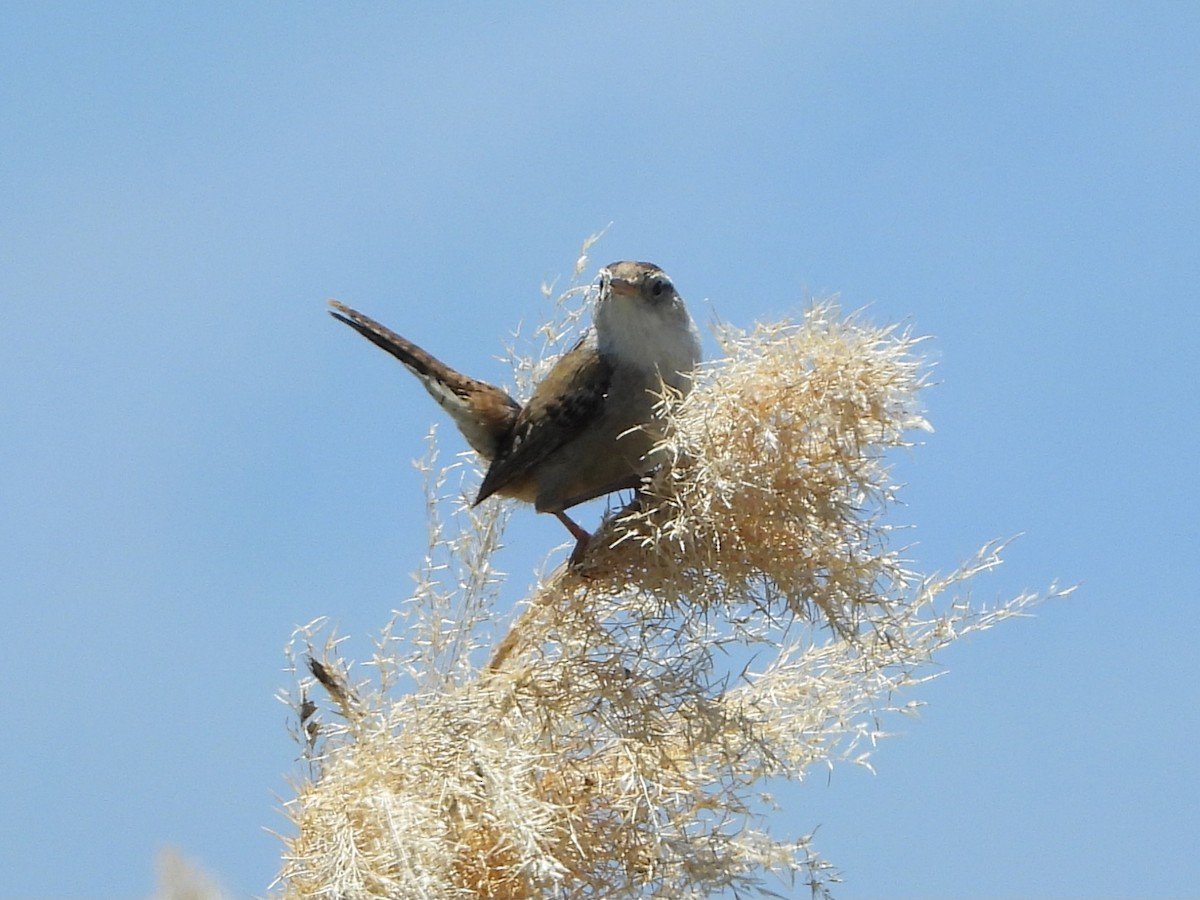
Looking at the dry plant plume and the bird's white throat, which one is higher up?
the bird's white throat

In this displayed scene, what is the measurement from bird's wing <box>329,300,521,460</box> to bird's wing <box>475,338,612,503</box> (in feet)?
0.58

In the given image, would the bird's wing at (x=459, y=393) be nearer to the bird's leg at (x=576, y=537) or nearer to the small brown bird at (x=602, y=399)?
the small brown bird at (x=602, y=399)

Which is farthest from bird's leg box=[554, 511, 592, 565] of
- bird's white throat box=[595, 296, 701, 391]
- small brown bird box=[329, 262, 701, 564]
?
bird's white throat box=[595, 296, 701, 391]

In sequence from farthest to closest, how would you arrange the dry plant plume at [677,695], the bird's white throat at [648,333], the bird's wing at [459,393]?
the bird's wing at [459,393]
the bird's white throat at [648,333]
the dry plant plume at [677,695]

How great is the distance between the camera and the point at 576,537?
2.60m

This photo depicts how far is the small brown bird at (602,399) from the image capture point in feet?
9.84

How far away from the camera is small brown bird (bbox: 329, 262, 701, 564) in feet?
9.84

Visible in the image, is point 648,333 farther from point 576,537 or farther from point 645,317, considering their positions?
point 576,537

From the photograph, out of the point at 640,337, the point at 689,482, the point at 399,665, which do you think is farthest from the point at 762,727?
the point at 640,337

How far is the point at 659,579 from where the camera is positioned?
2.11 meters

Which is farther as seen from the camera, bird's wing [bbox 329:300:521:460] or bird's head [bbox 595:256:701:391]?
bird's wing [bbox 329:300:521:460]

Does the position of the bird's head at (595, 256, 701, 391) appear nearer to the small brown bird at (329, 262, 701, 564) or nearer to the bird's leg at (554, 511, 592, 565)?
the small brown bird at (329, 262, 701, 564)

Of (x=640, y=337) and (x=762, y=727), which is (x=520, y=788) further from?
(x=640, y=337)

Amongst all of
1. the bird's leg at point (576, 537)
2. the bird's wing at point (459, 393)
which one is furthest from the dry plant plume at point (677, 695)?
the bird's wing at point (459, 393)
